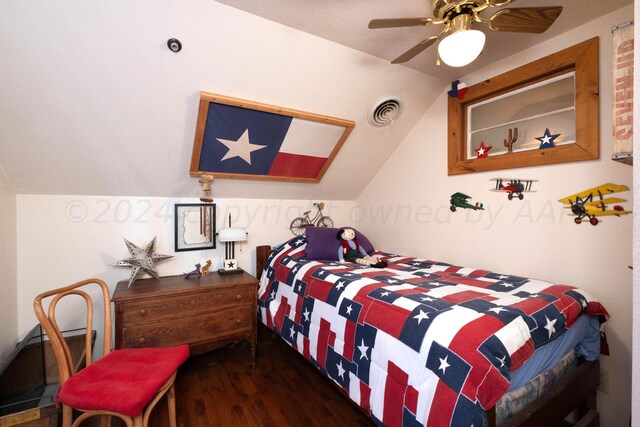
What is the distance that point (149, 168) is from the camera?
2121 mm

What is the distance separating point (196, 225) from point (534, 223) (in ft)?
8.83

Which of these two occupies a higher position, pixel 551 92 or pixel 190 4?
pixel 190 4

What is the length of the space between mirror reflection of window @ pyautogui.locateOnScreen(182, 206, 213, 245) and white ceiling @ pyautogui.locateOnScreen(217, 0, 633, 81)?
1.63 meters

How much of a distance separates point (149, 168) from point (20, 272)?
42.9 inches

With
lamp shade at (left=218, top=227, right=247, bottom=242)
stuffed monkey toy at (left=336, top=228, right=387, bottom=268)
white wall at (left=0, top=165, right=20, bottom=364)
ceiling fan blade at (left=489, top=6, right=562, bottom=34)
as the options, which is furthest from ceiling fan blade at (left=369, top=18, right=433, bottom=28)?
white wall at (left=0, top=165, right=20, bottom=364)

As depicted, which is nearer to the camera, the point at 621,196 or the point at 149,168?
the point at 621,196

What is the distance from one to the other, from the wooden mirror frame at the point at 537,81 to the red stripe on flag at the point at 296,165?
48.7 inches

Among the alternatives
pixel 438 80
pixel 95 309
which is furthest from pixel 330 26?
pixel 95 309

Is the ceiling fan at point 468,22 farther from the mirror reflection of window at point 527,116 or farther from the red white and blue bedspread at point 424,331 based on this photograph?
the red white and blue bedspread at point 424,331

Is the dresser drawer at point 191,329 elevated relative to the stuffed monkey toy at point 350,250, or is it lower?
lower

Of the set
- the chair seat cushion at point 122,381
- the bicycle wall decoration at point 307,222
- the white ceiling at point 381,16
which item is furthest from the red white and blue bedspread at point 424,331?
the white ceiling at point 381,16

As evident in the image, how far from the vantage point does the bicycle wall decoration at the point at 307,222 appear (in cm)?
303

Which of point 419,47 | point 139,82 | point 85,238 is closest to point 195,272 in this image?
point 85,238

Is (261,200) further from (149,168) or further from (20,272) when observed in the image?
(20,272)
